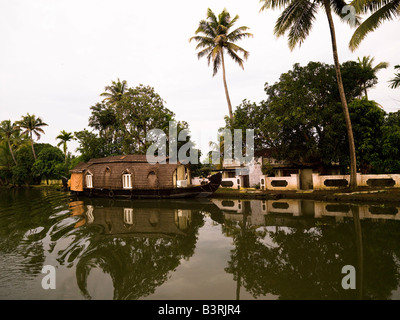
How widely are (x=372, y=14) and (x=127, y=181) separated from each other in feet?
56.0

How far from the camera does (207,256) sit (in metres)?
5.79

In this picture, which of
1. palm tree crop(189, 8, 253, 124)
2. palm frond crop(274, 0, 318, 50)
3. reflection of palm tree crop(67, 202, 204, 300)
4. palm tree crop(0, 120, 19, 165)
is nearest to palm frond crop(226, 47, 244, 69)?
palm tree crop(189, 8, 253, 124)

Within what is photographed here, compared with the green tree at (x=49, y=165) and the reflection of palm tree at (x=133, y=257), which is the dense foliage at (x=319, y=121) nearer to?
the reflection of palm tree at (x=133, y=257)

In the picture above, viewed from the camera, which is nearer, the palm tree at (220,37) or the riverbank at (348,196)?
the riverbank at (348,196)

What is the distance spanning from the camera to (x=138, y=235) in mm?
7523

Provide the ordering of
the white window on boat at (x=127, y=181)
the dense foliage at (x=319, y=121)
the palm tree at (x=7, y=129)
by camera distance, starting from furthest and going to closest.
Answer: the palm tree at (x=7, y=129) → the white window on boat at (x=127, y=181) → the dense foliage at (x=319, y=121)

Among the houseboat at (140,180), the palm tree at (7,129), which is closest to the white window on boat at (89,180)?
the houseboat at (140,180)

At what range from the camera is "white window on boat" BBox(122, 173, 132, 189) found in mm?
16167

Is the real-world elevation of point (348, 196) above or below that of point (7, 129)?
below

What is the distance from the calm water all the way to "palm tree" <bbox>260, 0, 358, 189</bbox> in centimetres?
467

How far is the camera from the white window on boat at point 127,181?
637 inches

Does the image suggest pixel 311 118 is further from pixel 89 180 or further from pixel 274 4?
pixel 89 180

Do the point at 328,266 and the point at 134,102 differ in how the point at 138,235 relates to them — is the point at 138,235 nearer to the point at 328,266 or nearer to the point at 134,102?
the point at 328,266

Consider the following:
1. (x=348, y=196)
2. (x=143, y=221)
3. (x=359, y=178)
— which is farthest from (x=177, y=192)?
(x=359, y=178)
